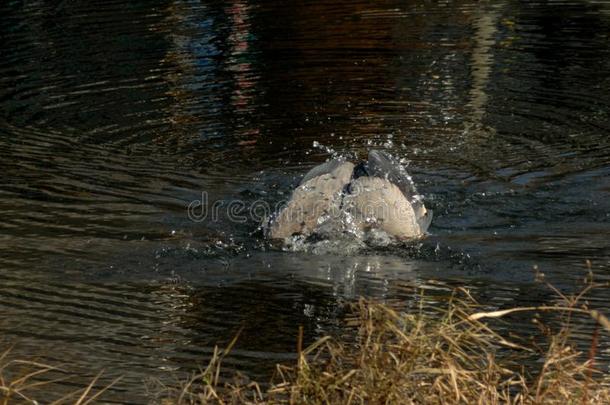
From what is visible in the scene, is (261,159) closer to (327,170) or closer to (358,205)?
(327,170)

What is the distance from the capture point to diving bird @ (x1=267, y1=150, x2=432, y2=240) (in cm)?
735

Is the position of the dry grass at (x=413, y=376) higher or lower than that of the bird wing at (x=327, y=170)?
higher

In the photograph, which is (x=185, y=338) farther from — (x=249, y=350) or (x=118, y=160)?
(x=118, y=160)

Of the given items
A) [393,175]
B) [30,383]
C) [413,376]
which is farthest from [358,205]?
[413,376]

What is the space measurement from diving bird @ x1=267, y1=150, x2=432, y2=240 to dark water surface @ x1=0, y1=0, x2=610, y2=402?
0.19 m

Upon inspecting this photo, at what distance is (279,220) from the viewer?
24.7 feet

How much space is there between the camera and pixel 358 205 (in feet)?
24.1

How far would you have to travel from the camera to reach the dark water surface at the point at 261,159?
256 inches

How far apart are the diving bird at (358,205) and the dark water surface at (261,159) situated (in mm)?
187

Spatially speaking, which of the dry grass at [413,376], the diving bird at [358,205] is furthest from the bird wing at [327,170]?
the dry grass at [413,376]

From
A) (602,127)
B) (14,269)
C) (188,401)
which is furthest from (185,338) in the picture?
(602,127)

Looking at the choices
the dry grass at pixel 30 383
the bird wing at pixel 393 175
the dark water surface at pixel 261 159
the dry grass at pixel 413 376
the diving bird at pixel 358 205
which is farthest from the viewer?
the bird wing at pixel 393 175

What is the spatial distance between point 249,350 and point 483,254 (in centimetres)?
196

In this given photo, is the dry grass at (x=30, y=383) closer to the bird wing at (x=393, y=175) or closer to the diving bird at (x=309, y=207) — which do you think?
the diving bird at (x=309, y=207)
